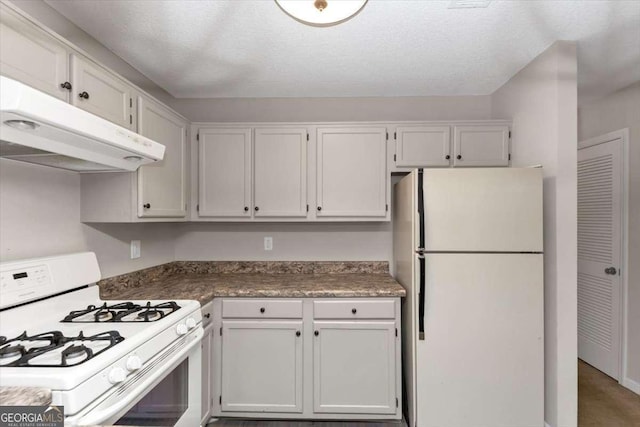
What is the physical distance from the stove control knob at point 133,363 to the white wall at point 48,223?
31.5 inches

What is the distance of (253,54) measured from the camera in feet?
6.69

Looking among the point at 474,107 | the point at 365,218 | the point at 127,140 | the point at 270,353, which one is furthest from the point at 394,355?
the point at 474,107

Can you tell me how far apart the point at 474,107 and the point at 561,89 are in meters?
0.84

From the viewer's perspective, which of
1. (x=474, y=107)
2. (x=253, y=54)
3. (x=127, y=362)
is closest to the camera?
(x=127, y=362)

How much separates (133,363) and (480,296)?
1778 mm

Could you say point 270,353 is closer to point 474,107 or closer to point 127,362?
point 127,362

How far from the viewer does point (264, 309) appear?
6.79 feet

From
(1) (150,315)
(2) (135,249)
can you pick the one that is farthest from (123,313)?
(2) (135,249)

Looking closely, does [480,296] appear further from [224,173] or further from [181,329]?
[224,173]

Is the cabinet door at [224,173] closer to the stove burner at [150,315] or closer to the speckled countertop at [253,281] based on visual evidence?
the speckled countertop at [253,281]

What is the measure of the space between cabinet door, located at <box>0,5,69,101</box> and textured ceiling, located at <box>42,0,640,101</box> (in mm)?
465

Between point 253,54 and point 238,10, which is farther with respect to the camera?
point 253,54

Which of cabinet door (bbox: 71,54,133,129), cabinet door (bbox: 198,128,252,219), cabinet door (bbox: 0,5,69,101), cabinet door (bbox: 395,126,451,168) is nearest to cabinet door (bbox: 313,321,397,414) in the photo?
cabinet door (bbox: 198,128,252,219)

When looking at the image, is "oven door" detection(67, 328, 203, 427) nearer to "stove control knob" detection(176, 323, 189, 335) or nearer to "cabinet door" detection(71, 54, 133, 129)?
"stove control knob" detection(176, 323, 189, 335)
